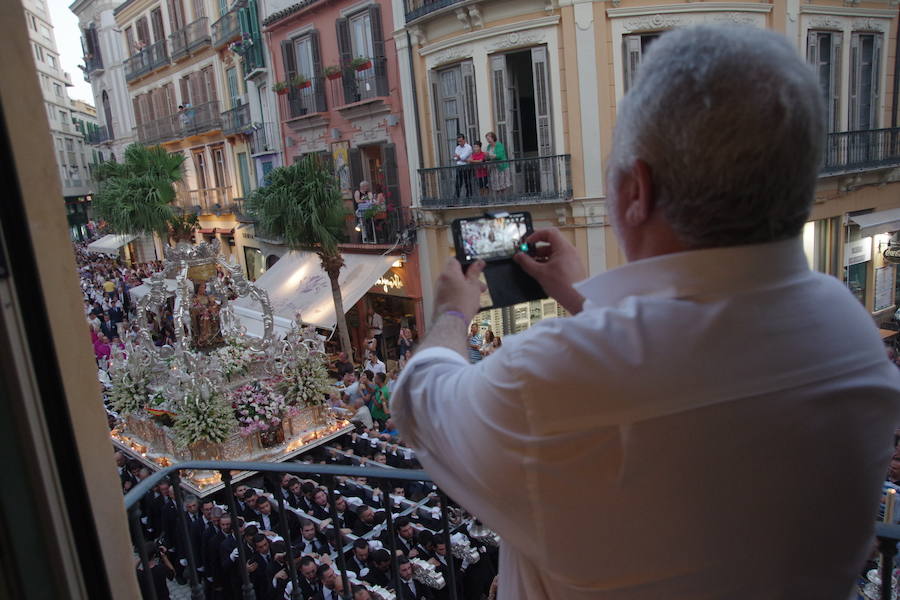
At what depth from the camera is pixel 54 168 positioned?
979 mm

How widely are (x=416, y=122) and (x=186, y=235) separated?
7.88 metres

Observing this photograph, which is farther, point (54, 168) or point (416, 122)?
point (416, 122)

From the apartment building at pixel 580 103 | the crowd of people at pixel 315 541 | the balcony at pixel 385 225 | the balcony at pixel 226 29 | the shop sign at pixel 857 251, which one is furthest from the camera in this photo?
the balcony at pixel 226 29

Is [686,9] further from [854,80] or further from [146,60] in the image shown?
Answer: [146,60]

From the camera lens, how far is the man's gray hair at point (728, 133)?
2.56ft

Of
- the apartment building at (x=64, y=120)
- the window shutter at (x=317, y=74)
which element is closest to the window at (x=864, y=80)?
the window shutter at (x=317, y=74)

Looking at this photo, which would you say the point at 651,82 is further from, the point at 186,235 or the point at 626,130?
the point at 186,235

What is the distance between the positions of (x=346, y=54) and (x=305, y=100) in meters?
1.86

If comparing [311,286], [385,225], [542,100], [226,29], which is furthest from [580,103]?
[226,29]

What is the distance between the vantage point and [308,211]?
36.7 ft

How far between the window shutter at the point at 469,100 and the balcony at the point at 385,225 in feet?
6.99

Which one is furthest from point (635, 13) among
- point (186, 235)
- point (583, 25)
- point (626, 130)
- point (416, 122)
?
point (186, 235)

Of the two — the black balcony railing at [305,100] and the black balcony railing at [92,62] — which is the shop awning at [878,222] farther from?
the black balcony railing at [92,62]

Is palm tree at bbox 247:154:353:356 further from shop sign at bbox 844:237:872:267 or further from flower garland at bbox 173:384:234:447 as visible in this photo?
shop sign at bbox 844:237:872:267
